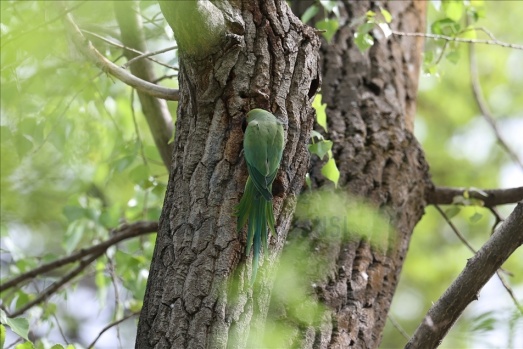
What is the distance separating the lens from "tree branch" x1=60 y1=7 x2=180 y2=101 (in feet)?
7.06

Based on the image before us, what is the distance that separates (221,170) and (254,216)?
0.15 metres

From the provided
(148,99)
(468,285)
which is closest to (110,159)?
(148,99)

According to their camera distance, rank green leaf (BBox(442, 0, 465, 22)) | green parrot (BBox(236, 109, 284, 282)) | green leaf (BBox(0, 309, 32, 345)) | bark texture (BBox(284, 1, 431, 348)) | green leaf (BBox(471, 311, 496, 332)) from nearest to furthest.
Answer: green leaf (BBox(471, 311, 496, 332)) < green parrot (BBox(236, 109, 284, 282)) < green leaf (BBox(0, 309, 32, 345)) < bark texture (BBox(284, 1, 431, 348)) < green leaf (BBox(442, 0, 465, 22))

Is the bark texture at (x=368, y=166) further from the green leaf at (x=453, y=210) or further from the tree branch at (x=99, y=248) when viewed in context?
the tree branch at (x=99, y=248)

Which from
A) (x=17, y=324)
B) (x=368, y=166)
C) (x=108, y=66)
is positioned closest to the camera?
(x=17, y=324)

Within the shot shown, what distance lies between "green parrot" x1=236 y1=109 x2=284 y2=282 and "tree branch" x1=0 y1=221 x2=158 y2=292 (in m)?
1.05

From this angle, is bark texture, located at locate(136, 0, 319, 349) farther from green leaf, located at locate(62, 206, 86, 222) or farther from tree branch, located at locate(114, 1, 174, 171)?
green leaf, located at locate(62, 206, 86, 222)

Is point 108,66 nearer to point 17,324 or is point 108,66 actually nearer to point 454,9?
point 17,324

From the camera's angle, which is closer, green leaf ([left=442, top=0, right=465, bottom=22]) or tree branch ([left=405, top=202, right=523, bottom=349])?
tree branch ([left=405, top=202, right=523, bottom=349])

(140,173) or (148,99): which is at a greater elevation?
(148,99)

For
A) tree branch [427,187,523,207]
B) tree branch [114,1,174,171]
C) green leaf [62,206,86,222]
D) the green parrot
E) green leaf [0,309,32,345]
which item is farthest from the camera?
green leaf [62,206,86,222]

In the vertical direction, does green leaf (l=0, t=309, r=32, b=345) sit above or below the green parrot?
below

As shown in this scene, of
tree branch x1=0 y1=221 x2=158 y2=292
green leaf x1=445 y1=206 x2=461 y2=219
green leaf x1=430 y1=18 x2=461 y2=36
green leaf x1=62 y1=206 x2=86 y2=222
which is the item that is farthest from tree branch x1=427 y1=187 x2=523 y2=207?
green leaf x1=62 y1=206 x2=86 y2=222

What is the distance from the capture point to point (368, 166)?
2.60 meters
